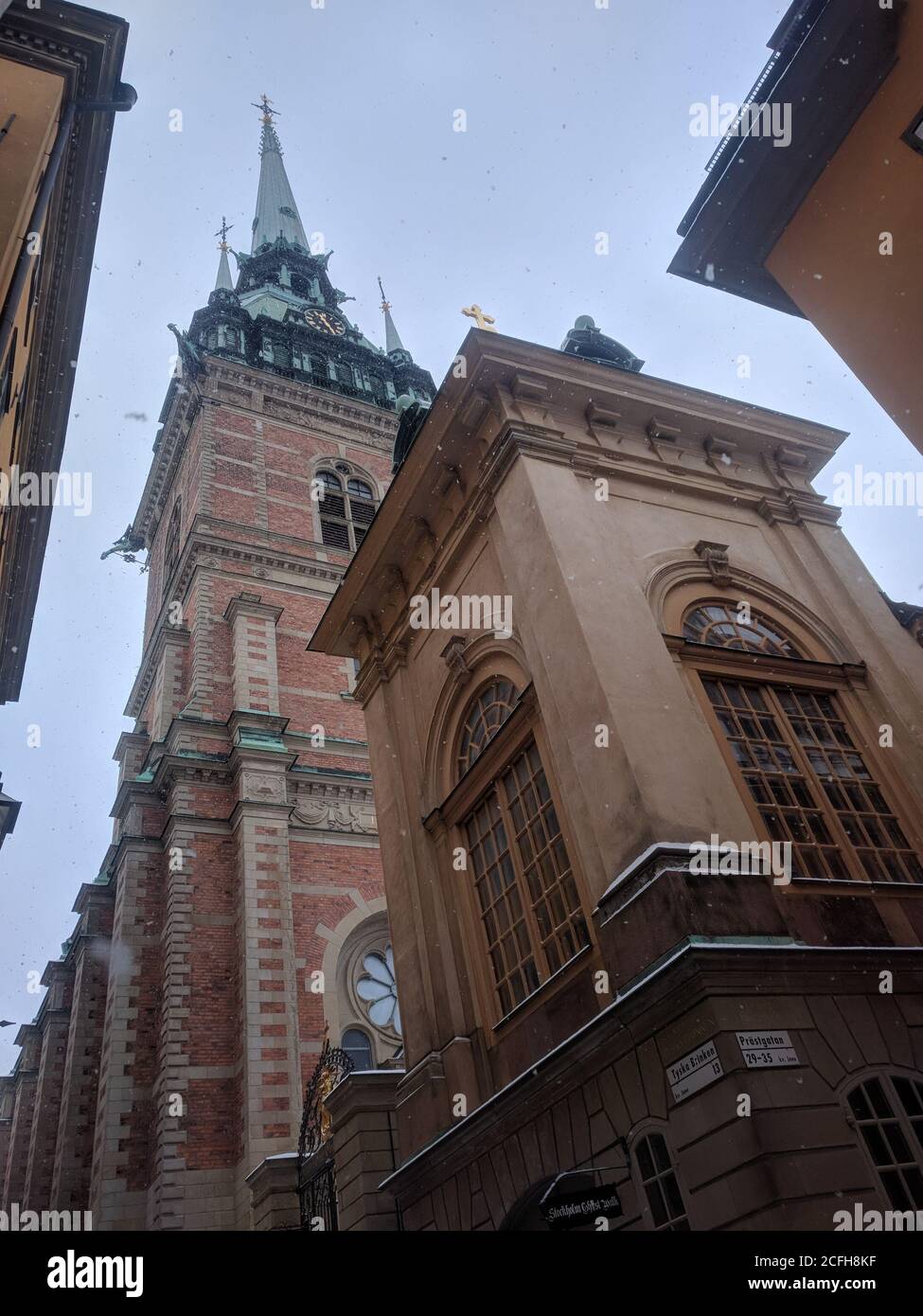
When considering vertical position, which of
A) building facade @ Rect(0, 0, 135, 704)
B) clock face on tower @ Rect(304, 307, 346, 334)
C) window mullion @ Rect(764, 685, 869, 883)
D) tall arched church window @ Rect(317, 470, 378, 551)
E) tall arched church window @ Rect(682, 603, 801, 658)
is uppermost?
clock face on tower @ Rect(304, 307, 346, 334)

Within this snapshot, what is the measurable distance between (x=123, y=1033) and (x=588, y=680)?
13.9m

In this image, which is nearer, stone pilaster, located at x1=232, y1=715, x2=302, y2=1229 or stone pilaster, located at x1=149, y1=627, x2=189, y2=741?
stone pilaster, located at x1=232, y1=715, x2=302, y2=1229

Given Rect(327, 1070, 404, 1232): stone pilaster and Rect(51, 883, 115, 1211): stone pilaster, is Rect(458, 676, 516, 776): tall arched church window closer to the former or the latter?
Rect(327, 1070, 404, 1232): stone pilaster

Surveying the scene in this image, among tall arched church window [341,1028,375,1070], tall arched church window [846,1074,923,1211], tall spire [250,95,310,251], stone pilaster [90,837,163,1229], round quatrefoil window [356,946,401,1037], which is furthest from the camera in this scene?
tall spire [250,95,310,251]

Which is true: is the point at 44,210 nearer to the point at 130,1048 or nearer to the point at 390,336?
the point at 130,1048

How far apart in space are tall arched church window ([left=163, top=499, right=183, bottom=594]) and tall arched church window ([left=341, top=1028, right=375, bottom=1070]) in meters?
15.9

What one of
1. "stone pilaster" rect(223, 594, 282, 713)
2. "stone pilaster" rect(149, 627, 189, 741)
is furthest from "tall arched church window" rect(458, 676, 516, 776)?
"stone pilaster" rect(149, 627, 189, 741)

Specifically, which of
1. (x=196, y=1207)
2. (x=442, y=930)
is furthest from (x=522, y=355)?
(x=196, y=1207)

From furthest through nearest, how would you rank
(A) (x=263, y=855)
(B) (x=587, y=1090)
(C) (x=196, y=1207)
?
(A) (x=263, y=855) → (C) (x=196, y=1207) → (B) (x=587, y=1090)

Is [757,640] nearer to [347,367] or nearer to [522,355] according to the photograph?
[522,355]

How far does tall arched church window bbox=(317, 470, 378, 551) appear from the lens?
1141 inches

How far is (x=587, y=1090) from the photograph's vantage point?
23.6 feet

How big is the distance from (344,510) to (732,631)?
21.7 m

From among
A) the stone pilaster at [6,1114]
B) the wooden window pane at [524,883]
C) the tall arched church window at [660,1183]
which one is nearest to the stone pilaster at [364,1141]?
the wooden window pane at [524,883]
